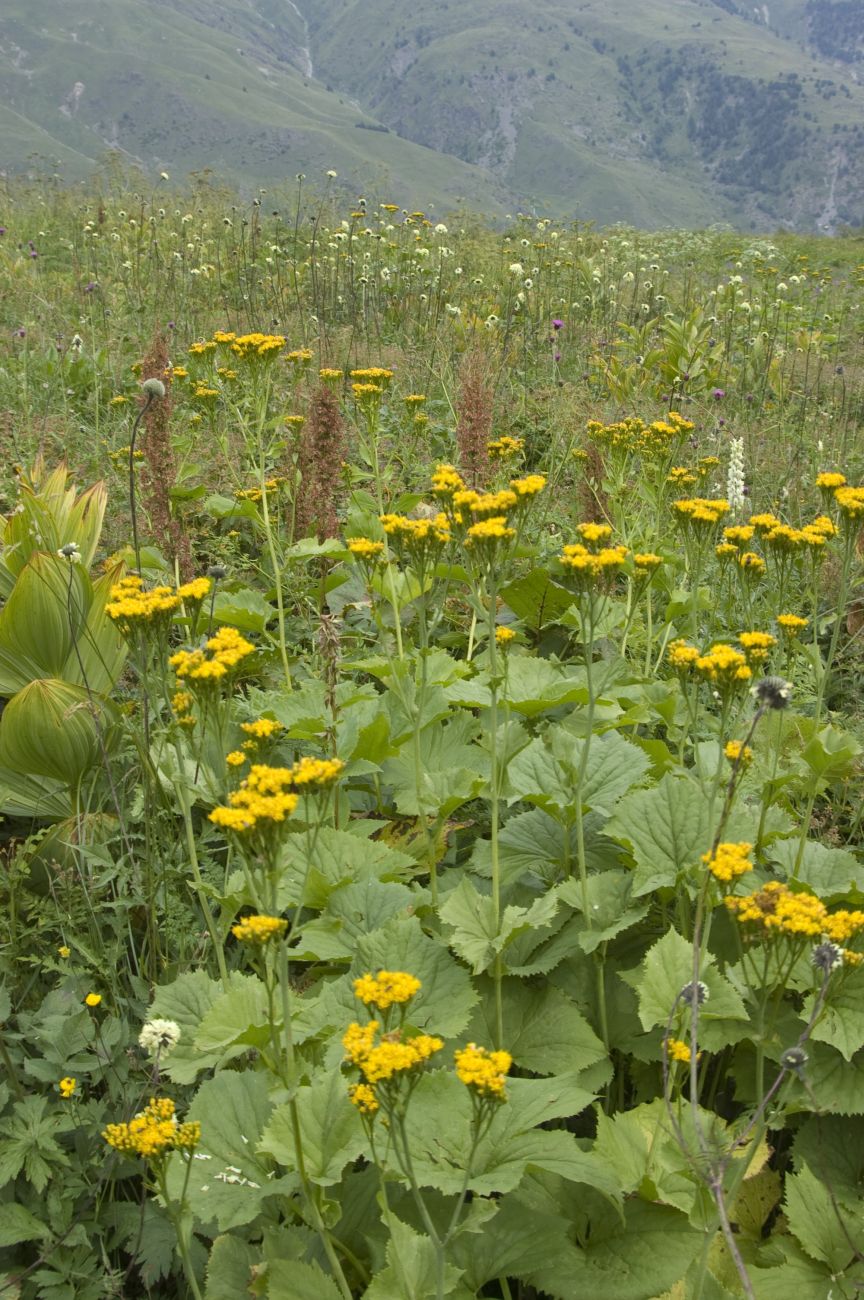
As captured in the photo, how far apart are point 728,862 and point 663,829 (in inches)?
25.8

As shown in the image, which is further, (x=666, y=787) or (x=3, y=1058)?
(x=666, y=787)

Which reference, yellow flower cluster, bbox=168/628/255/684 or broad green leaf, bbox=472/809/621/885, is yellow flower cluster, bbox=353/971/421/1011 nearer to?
yellow flower cluster, bbox=168/628/255/684

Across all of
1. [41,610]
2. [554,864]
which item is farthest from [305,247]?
[554,864]

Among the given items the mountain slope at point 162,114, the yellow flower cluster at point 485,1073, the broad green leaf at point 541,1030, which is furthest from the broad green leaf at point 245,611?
the mountain slope at point 162,114

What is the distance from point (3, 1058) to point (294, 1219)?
710mm

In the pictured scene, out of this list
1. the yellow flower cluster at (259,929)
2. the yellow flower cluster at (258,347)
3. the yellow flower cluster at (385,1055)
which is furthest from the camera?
the yellow flower cluster at (258,347)

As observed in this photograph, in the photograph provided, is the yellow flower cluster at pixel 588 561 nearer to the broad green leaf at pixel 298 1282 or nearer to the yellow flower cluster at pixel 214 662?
the yellow flower cluster at pixel 214 662

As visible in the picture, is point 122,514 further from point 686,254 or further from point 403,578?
point 686,254

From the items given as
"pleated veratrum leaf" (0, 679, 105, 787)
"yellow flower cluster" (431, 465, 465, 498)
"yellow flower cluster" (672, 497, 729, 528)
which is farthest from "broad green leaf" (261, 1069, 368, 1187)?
"yellow flower cluster" (672, 497, 729, 528)

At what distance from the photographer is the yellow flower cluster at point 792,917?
1.23 meters

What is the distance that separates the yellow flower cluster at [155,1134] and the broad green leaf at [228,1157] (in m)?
0.25

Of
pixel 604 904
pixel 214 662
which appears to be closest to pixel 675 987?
pixel 604 904

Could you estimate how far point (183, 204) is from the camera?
10.5 m

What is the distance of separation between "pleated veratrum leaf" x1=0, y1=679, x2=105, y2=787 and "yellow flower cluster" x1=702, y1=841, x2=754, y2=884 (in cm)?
174
